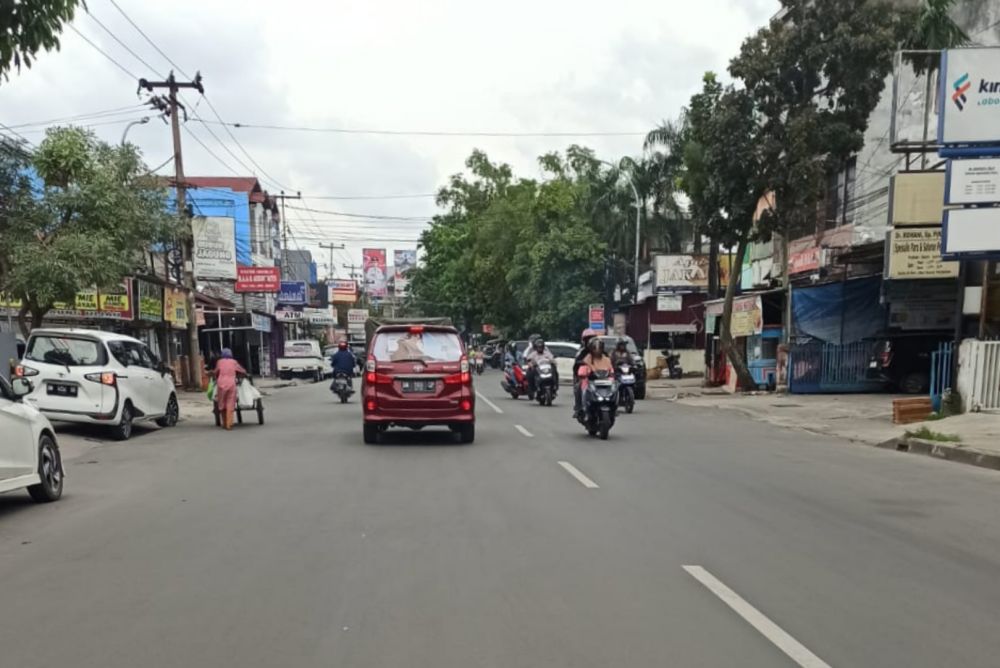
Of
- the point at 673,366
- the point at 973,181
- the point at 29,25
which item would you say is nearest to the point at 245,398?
the point at 29,25

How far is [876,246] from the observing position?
23.0 m

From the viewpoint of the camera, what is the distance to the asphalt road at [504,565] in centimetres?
472

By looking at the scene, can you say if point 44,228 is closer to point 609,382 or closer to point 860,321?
point 609,382

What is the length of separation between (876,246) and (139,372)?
17.5 meters

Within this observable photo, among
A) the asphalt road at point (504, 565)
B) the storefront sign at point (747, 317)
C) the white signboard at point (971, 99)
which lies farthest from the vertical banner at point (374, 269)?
the asphalt road at point (504, 565)

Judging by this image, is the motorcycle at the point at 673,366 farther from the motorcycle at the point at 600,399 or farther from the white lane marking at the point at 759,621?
the white lane marking at the point at 759,621

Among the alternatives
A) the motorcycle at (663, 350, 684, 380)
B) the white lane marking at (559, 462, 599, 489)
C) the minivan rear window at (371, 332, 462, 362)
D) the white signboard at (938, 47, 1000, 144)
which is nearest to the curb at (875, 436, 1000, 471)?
the white signboard at (938, 47, 1000, 144)

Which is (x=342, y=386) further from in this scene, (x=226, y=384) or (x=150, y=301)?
(x=150, y=301)

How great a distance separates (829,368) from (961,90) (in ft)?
38.6

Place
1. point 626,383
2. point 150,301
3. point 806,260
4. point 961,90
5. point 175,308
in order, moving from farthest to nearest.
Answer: point 175,308, point 150,301, point 806,260, point 626,383, point 961,90

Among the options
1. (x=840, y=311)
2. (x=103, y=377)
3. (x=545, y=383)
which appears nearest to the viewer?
(x=103, y=377)

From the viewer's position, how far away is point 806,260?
27031mm

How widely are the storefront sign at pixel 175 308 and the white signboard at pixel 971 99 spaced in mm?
24229

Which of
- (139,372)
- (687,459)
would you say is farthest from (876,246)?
(139,372)
